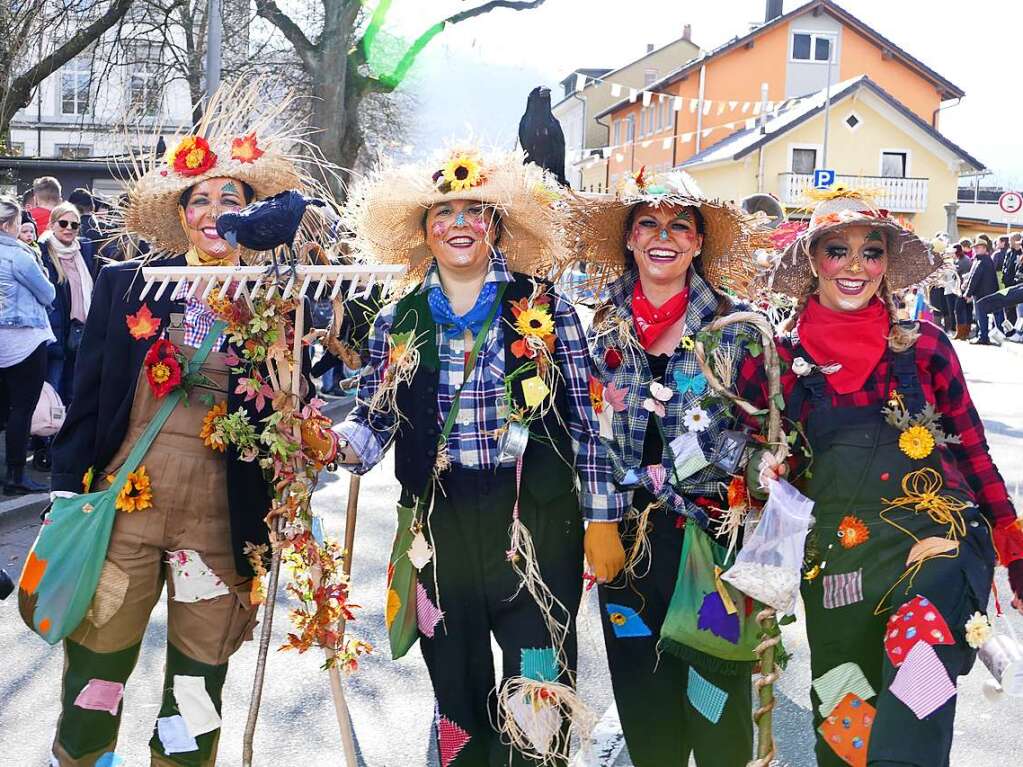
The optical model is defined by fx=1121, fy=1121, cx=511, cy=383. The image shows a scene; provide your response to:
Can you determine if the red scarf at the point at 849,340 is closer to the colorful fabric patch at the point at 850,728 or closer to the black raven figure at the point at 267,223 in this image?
the colorful fabric patch at the point at 850,728

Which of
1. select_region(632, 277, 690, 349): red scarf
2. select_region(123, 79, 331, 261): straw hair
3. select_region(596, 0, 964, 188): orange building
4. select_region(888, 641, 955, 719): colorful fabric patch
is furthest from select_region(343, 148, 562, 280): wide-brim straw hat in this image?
select_region(596, 0, 964, 188): orange building

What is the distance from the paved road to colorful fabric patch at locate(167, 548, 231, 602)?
1.00m

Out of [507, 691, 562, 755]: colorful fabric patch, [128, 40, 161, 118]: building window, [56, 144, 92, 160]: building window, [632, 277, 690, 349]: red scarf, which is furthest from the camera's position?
[56, 144, 92, 160]: building window

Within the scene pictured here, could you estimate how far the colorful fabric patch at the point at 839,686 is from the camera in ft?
10.5

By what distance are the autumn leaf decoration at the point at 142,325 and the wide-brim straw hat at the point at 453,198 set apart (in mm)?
802

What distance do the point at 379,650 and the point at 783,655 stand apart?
8.57 ft

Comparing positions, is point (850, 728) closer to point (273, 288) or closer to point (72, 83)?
point (273, 288)

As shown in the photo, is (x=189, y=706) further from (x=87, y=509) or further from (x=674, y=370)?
(x=674, y=370)

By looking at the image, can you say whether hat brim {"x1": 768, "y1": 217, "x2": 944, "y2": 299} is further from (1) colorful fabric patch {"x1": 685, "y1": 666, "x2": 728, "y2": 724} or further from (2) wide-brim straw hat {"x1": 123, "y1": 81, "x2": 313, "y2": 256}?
(2) wide-brim straw hat {"x1": 123, "y1": 81, "x2": 313, "y2": 256}

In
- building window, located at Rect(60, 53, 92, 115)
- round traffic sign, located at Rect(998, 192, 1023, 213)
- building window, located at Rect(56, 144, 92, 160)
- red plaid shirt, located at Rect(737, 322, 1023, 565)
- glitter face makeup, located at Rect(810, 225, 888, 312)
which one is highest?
building window, located at Rect(60, 53, 92, 115)

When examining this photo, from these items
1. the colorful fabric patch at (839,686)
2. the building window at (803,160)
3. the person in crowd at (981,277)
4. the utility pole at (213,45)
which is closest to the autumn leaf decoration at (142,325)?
the colorful fabric patch at (839,686)

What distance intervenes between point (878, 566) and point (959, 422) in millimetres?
512

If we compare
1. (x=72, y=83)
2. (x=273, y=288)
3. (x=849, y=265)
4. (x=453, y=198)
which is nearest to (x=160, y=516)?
(x=273, y=288)

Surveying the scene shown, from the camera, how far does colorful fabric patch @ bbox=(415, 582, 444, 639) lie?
3.43m
